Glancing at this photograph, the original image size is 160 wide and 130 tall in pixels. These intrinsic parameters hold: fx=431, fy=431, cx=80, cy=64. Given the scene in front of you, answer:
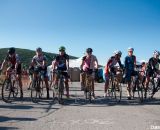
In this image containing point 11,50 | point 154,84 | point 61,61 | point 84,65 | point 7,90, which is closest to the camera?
point 11,50

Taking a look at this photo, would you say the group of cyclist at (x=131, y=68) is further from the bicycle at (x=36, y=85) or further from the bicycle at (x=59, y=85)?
the bicycle at (x=36, y=85)

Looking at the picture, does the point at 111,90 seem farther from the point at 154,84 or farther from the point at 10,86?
the point at 10,86

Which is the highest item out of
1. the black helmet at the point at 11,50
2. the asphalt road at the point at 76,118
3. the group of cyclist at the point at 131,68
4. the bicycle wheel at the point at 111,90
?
the black helmet at the point at 11,50

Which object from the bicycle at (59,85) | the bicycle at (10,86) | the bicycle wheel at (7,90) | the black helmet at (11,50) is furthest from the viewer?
the black helmet at (11,50)

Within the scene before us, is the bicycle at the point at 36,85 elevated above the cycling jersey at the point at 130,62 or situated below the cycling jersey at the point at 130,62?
below

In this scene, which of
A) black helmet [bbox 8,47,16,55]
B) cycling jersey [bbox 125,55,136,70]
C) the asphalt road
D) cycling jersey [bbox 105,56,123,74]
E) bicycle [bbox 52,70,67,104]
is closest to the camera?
the asphalt road

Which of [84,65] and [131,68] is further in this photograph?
[131,68]

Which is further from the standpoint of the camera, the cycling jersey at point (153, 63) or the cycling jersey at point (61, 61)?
the cycling jersey at point (153, 63)

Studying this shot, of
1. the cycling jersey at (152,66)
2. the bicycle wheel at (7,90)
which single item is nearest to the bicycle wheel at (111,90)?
the cycling jersey at (152,66)

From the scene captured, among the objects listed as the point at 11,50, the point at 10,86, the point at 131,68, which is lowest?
the point at 10,86

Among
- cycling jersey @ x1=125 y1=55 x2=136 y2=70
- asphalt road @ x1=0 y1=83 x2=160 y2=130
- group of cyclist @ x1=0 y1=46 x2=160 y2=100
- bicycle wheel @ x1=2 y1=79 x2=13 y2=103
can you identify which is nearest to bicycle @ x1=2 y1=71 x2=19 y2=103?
bicycle wheel @ x1=2 y1=79 x2=13 y2=103

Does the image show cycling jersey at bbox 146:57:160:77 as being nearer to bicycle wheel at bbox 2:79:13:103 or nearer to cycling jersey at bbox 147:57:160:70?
cycling jersey at bbox 147:57:160:70

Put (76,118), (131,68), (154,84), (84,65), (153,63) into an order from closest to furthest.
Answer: (76,118) → (84,65) → (131,68) → (153,63) → (154,84)

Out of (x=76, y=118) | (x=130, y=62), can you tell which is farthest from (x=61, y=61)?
(x=76, y=118)
